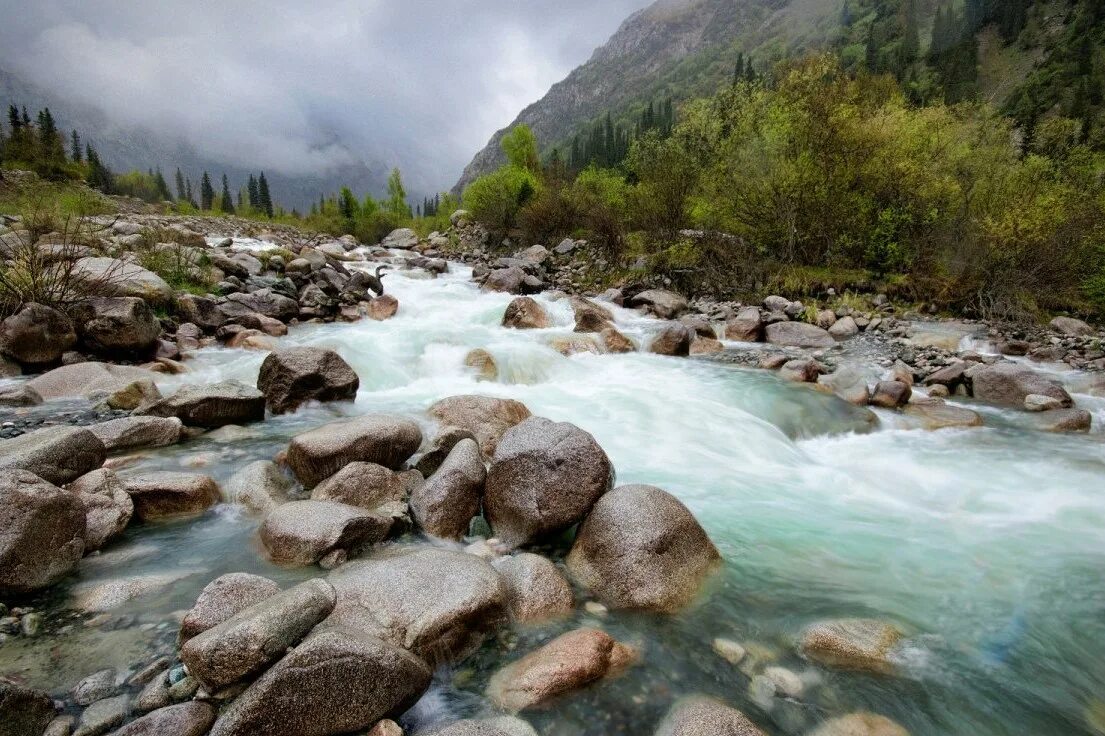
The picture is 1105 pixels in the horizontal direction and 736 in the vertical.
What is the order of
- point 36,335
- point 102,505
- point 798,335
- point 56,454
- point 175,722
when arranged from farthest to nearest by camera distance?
1. point 798,335
2. point 36,335
3. point 56,454
4. point 102,505
5. point 175,722

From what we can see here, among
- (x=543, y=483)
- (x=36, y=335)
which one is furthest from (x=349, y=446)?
(x=36, y=335)

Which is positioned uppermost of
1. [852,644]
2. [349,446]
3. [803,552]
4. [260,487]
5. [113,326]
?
[113,326]

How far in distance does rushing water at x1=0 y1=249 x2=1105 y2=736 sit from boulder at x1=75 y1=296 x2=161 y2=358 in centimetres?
125

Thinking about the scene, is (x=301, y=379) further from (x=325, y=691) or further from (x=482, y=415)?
(x=325, y=691)

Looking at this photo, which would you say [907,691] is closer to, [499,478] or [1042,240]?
[499,478]

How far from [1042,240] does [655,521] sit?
2116cm

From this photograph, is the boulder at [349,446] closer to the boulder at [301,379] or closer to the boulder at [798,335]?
the boulder at [301,379]

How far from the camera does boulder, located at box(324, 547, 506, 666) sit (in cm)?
350

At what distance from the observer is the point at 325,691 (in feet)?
9.09

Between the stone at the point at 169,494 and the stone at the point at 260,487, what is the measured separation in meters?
0.23

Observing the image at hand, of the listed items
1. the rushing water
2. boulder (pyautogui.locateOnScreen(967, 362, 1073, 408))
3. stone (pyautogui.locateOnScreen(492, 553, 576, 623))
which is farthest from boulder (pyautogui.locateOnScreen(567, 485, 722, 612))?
boulder (pyautogui.locateOnScreen(967, 362, 1073, 408))

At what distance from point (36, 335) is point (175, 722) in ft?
34.3

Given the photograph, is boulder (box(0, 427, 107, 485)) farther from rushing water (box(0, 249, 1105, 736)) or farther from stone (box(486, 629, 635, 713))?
stone (box(486, 629, 635, 713))

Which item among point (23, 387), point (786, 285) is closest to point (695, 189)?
point (786, 285)
